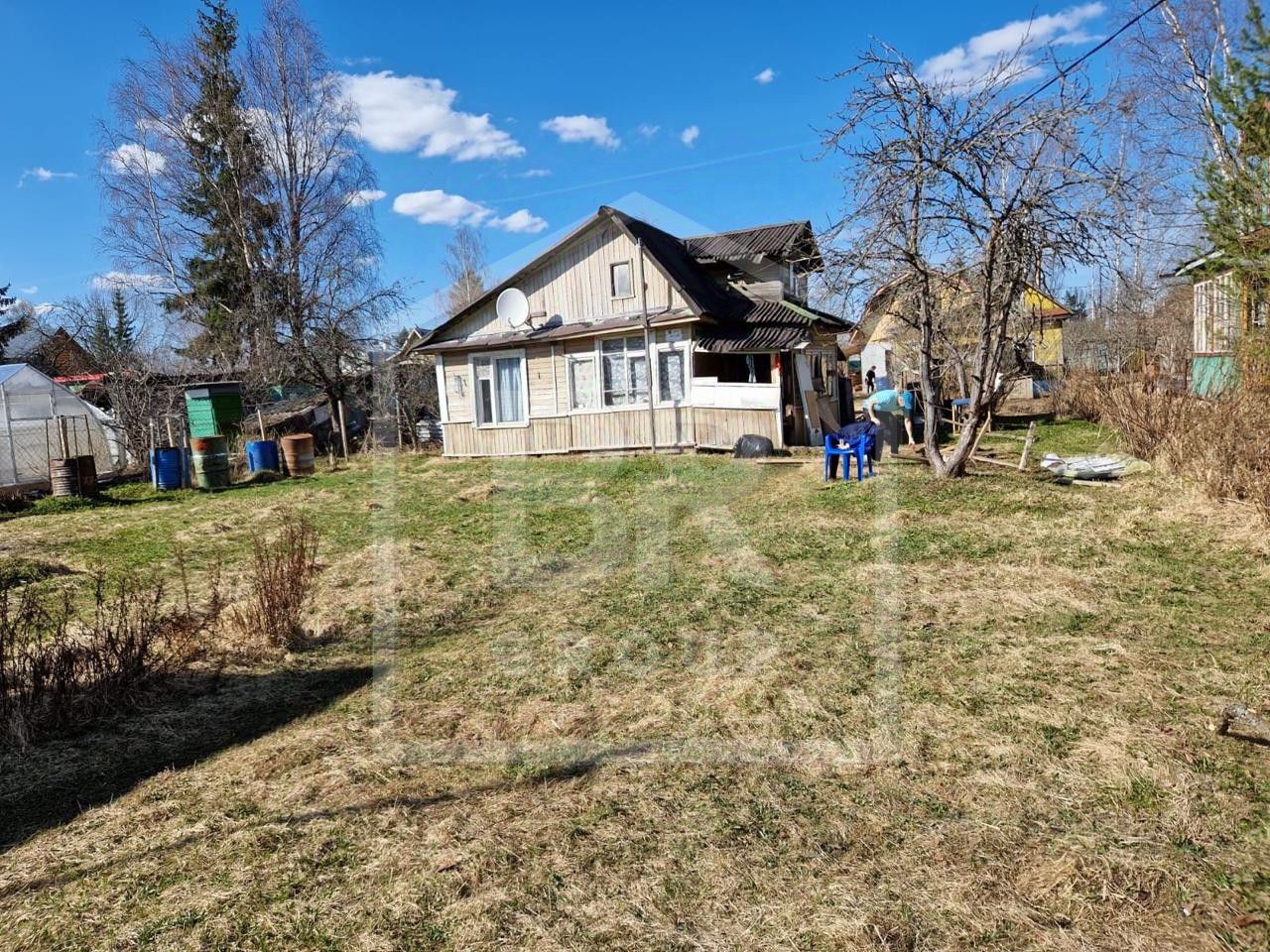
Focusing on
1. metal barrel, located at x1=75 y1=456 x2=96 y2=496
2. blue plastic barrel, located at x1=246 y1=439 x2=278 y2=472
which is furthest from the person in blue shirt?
metal barrel, located at x1=75 y1=456 x2=96 y2=496

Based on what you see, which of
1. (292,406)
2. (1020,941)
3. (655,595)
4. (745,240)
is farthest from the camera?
(292,406)

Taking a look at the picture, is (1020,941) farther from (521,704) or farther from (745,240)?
(745,240)

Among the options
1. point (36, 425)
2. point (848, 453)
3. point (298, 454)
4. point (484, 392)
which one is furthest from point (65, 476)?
point (848, 453)

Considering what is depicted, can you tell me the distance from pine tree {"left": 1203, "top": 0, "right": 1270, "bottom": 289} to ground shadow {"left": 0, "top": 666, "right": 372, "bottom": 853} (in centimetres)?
1133

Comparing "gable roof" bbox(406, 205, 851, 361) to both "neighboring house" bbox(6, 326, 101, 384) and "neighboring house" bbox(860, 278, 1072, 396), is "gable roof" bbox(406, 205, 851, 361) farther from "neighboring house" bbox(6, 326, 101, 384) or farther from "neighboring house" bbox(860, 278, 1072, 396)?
"neighboring house" bbox(6, 326, 101, 384)

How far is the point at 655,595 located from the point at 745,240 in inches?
611

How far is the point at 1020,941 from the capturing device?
2686 mm

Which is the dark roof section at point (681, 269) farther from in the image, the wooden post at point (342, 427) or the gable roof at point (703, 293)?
the wooden post at point (342, 427)

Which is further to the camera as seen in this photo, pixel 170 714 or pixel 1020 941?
pixel 170 714

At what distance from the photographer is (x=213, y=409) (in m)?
19.5

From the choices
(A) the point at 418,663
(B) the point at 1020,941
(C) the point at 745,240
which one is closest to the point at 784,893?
(B) the point at 1020,941

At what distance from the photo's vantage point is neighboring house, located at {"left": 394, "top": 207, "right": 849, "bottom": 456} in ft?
52.6

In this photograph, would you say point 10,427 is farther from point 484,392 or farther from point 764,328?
point 764,328

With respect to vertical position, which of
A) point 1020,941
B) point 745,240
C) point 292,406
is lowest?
point 1020,941
